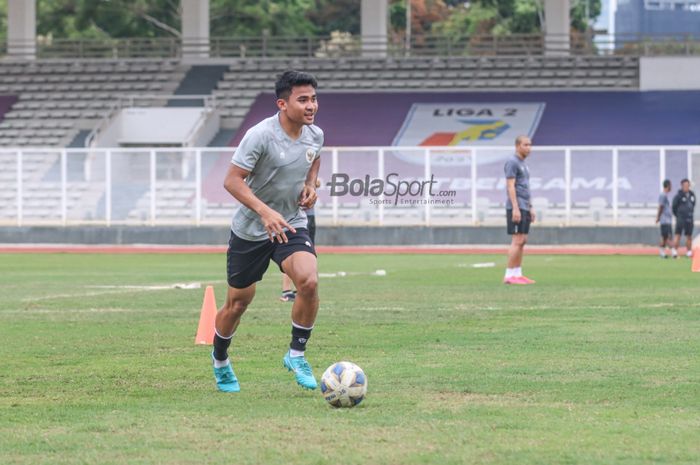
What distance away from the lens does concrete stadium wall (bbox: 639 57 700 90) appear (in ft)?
162

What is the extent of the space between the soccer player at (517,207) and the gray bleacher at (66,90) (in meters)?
31.2

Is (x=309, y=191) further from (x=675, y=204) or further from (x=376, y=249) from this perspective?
(x=376, y=249)

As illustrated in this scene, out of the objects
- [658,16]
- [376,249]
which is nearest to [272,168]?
[376,249]

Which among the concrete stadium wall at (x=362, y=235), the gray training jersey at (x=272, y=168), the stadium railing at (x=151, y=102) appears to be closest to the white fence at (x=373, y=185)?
the concrete stadium wall at (x=362, y=235)

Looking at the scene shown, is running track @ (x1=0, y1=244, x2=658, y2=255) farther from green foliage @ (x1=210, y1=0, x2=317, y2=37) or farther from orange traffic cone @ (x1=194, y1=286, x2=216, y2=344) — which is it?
green foliage @ (x1=210, y1=0, x2=317, y2=37)

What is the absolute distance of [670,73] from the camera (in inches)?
1951

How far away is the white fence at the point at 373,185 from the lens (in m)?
37.3

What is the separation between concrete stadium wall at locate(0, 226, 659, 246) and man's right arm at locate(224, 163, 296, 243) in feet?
93.9

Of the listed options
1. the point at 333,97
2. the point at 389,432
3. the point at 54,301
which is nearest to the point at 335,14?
the point at 333,97

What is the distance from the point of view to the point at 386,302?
17266mm

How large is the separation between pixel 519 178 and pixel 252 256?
1161 centimetres

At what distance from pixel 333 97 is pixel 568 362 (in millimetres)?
40666

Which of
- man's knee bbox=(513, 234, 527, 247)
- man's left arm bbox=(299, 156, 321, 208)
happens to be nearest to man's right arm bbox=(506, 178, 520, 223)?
man's knee bbox=(513, 234, 527, 247)

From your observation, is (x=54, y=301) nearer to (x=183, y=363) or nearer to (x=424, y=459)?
(x=183, y=363)
